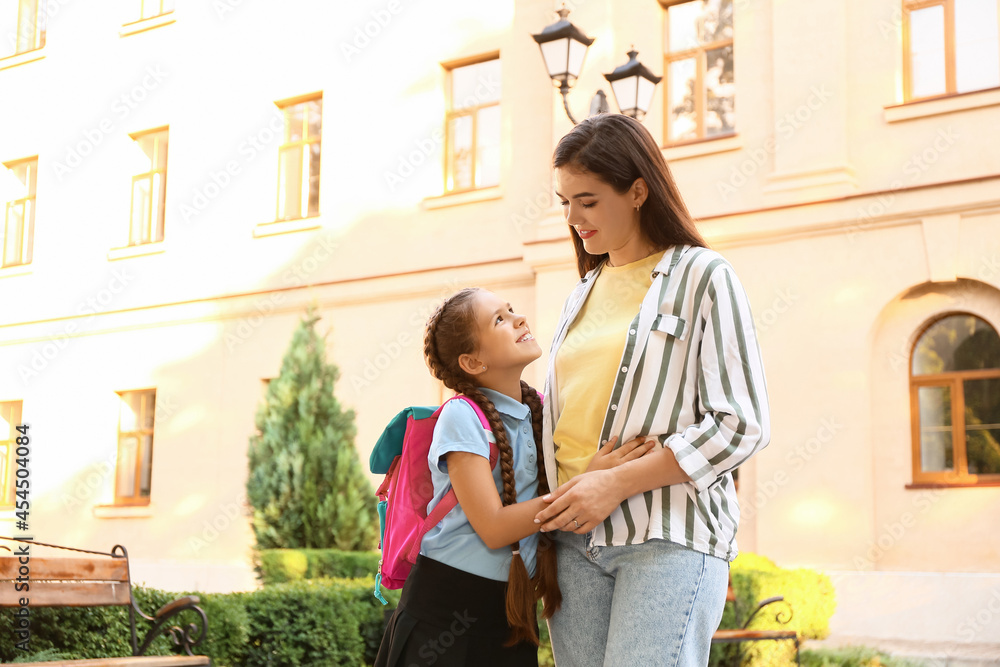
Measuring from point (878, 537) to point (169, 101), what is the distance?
12.7 meters

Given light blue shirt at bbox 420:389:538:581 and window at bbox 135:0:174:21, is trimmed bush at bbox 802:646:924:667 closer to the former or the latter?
light blue shirt at bbox 420:389:538:581

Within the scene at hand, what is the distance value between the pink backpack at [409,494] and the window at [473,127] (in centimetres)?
1150

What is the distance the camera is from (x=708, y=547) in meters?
2.37

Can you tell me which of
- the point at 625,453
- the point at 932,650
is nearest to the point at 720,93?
the point at 932,650

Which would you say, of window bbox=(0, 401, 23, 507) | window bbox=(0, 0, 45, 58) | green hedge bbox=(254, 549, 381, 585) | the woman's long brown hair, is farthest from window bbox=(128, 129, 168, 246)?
the woman's long brown hair

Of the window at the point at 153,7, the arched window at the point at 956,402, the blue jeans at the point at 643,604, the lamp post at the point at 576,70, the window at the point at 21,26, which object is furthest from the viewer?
the window at the point at 21,26

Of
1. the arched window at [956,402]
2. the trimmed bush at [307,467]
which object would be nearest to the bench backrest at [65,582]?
the trimmed bush at [307,467]

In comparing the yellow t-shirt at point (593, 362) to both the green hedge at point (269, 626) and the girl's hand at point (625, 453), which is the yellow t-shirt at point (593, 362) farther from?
the green hedge at point (269, 626)

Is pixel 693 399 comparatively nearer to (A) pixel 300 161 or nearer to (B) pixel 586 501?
(B) pixel 586 501

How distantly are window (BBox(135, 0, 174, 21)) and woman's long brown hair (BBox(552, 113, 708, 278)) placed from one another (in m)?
17.0

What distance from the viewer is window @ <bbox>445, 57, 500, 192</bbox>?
1427cm

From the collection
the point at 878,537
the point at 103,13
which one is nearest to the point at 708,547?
the point at 878,537

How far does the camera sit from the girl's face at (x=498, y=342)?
2.80 meters

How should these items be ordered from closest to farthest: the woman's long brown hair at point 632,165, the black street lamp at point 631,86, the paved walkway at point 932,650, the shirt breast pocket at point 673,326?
the shirt breast pocket at point 673,326 < the woman's long brown hair at point 632,165 < the black street lamp at point 631,86 < the paved walkway at point 932,650
